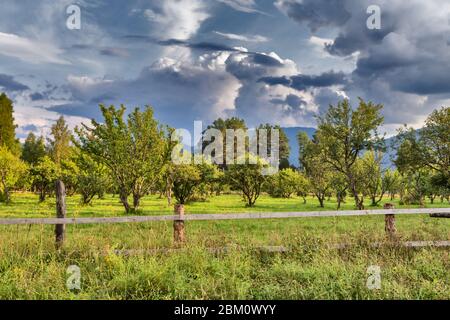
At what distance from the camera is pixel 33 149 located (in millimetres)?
75500

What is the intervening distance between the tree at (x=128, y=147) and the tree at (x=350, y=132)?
581 inches

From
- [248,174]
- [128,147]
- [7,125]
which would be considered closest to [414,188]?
[248,174]

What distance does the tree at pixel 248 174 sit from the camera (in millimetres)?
37031

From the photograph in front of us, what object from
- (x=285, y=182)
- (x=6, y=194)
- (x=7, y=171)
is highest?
(x=7, y=171)

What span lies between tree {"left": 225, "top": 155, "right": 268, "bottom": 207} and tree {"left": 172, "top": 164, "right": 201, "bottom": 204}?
3.72 m

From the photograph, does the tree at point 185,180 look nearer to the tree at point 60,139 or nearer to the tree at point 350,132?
the tree at point 350,132

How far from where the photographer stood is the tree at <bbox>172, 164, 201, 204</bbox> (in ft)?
111

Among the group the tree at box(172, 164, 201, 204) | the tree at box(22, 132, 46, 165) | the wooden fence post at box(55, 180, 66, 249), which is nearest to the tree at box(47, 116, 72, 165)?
the tree at box(22, 132, 46, 165)

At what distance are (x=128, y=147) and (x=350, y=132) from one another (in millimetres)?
19010

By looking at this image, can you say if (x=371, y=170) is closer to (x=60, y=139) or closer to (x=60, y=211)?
(x=60, y=211)

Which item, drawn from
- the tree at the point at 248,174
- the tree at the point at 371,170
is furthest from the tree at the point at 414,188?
the tree at the point at 248,174

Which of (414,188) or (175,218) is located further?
(414,188)
